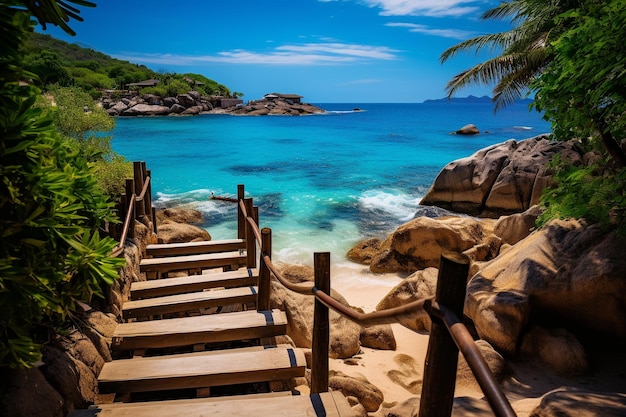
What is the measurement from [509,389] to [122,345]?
4.86m

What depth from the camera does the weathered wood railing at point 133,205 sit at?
5.68 meters

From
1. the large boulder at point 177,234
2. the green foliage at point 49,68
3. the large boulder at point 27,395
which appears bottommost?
the large boulder at point 177,234

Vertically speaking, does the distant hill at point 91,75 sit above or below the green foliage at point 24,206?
above

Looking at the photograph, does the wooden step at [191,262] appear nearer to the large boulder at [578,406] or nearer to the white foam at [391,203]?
the large boulder at [578,406]

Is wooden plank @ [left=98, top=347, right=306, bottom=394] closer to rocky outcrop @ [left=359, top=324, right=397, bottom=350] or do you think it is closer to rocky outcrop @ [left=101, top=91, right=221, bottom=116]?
rocky outcrop @ [left=359, top=324, right=397, bottom=350]

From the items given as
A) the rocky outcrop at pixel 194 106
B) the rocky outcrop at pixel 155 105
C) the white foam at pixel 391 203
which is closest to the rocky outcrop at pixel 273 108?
the rocky outcrop at pixel 194 106

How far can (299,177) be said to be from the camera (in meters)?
27.6

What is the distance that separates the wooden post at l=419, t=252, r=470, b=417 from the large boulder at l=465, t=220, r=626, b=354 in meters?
4.62

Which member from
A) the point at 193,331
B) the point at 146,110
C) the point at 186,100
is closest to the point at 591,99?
the point at 193,331

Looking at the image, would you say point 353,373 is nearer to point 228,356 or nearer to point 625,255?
point 228,356

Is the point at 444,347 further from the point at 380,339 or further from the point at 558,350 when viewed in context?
the point at 380,339

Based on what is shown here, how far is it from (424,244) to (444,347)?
373 inches

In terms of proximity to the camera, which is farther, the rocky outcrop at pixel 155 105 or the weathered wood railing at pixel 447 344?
the rocky outcrop at pixel 155 105

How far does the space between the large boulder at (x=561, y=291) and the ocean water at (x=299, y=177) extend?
662 cm
